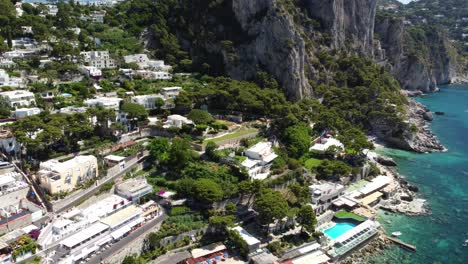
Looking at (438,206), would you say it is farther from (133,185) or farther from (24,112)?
(24,112)

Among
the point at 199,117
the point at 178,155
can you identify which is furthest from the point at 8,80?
the point at 178,155

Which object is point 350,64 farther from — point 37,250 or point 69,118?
point 37,250

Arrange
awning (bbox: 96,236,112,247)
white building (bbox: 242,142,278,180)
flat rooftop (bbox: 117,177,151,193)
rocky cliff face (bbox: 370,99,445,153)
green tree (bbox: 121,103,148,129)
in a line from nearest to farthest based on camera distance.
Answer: awning (bbox: 96,236,112,247), flat rooftop (bbox: 117,177,151,193), white building (bbox: 242,142,278,180), green tree (bbox: 121,103,148,129), rocky cliff face (bbox: 370,99,445,153)

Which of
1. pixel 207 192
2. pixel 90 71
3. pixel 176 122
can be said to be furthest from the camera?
pixel 90 71

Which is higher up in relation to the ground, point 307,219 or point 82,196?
point 82,196

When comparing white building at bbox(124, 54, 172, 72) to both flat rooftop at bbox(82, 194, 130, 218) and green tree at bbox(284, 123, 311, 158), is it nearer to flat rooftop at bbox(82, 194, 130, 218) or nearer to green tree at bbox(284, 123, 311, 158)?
green tree at bbox(284, 123, 311, 158)

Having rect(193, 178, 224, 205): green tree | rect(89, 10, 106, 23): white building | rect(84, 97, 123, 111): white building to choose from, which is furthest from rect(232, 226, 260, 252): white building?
rect(89, 10, 106, 23): white building

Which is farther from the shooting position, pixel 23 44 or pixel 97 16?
pixel 97 16
